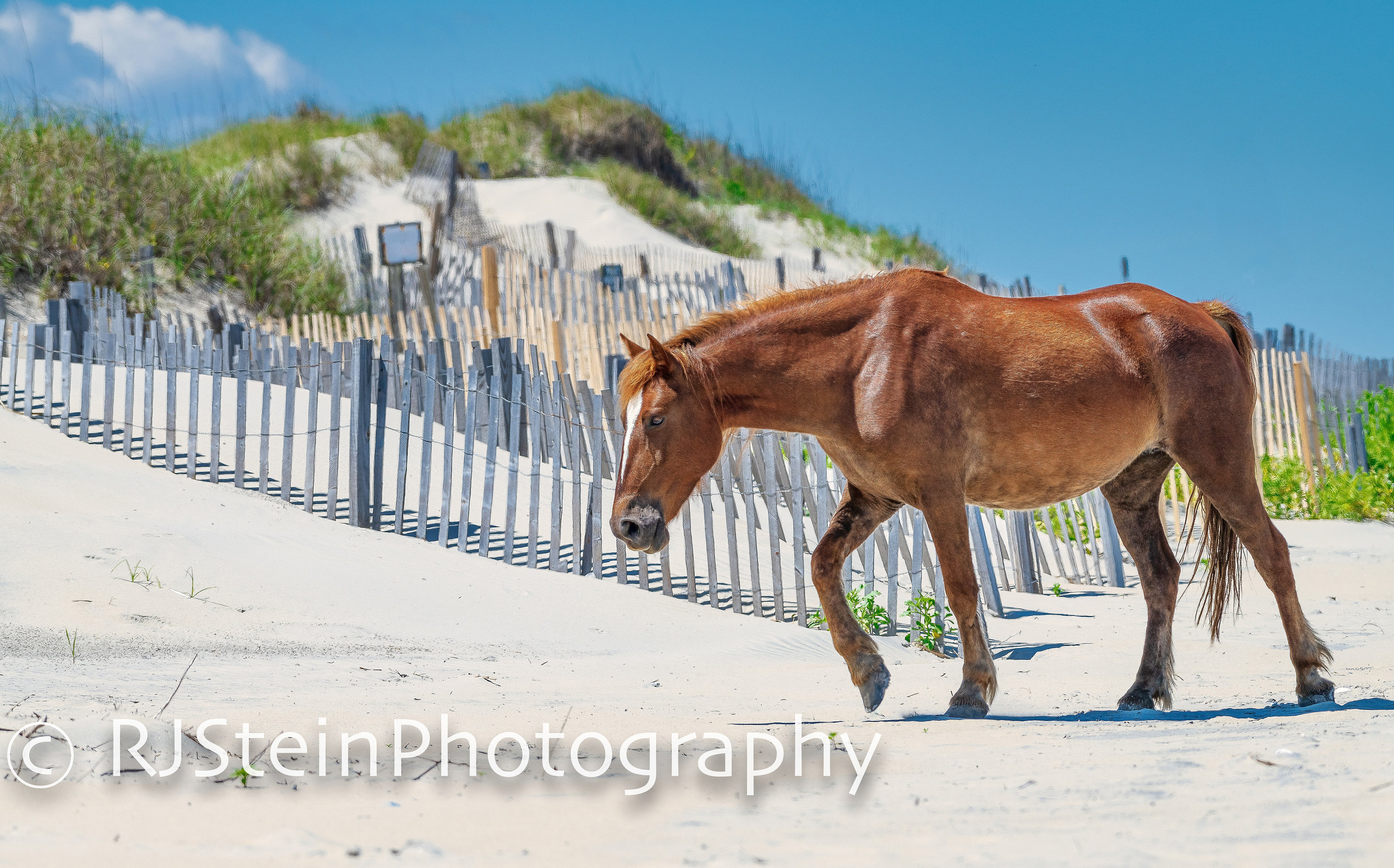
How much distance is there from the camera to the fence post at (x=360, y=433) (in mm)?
8117

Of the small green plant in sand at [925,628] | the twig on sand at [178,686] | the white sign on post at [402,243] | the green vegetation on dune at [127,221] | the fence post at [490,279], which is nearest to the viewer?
the twig on sand at [178,686]

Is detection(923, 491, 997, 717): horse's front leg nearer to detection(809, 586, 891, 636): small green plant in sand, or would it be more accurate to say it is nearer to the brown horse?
the brown horse

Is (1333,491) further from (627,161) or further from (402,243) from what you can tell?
(627,161)

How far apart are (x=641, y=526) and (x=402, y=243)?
12910mm

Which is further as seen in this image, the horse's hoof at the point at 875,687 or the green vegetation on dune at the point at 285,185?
the green vegetation on dune at the point at 285,185

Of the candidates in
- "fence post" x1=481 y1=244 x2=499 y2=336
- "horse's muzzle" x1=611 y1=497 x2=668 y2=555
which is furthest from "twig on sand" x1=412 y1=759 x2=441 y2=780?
"fence post" x1=481 y1=244 x2=499 y2=336

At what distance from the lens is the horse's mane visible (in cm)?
429

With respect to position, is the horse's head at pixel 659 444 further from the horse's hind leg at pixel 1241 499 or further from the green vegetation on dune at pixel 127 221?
the green vegetation on dune at pixel 127 221

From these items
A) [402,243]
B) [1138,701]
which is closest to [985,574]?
[1138,701]

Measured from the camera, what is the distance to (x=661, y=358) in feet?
13.9

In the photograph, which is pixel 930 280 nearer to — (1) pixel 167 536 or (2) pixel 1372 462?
(1) pixel 167 536

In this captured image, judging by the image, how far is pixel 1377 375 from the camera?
17.0m

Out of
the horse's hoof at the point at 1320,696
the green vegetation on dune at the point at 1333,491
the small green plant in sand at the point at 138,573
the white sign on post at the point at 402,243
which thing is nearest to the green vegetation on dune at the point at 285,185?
the white sign on post at the point at 402,243

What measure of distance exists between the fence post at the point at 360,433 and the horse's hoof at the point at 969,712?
16.7ft
